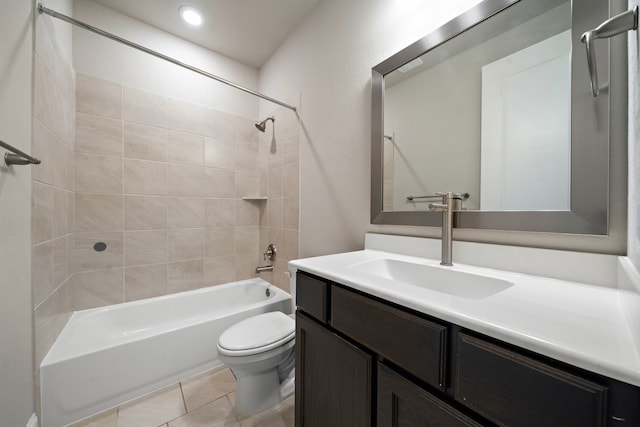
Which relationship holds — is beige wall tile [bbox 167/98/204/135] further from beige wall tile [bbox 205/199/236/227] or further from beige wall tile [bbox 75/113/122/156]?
beige wall tile [bbox 205/199/236/227]

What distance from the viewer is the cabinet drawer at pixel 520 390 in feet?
1.08

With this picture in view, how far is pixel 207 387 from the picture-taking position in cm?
141

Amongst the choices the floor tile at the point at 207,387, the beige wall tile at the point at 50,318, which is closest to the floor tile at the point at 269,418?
the floor tile at the point at 207,387

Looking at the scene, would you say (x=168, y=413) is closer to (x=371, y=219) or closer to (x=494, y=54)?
(x=371, y=219)

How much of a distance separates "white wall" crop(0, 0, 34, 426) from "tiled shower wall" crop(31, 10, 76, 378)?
7 centimetres

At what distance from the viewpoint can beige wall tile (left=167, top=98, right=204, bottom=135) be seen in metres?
1.90

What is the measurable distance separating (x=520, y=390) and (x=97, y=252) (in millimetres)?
2318

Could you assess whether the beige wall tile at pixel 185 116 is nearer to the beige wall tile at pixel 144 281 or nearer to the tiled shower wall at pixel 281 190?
the tiled shower wall at pixel 281 190

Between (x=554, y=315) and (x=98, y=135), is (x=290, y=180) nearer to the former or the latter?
(x=98, y=135)

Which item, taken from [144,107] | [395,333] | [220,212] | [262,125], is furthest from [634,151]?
[144,107]

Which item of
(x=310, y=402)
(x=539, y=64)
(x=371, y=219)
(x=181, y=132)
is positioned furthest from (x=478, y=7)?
(x=181, y=132)

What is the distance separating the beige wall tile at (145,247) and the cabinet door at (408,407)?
194 centimetres

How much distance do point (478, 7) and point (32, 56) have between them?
1.87 metres

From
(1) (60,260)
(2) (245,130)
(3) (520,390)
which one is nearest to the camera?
(3) (520,390)
